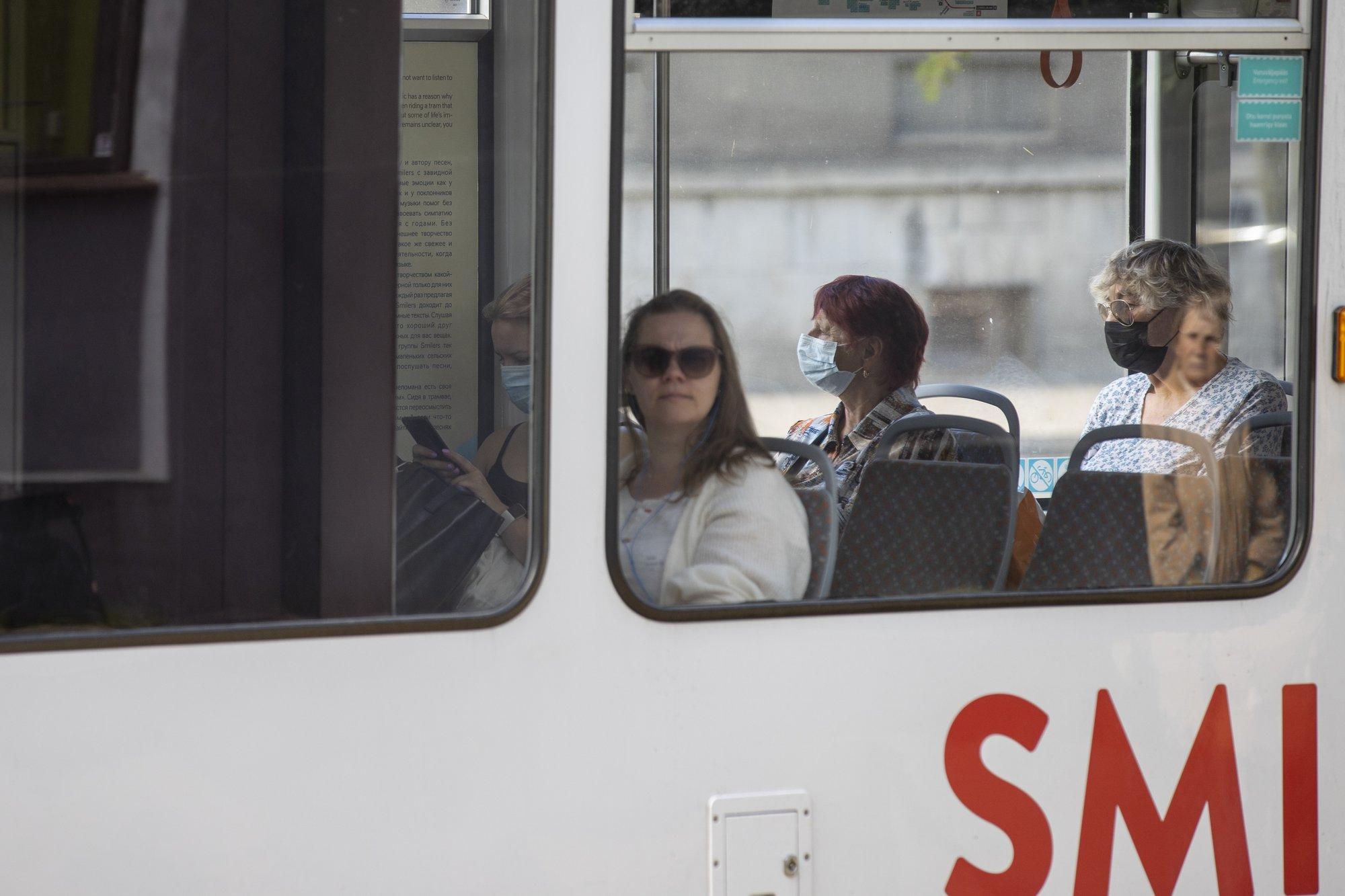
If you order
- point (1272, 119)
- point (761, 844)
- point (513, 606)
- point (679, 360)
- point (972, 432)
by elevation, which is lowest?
point (761, 844)

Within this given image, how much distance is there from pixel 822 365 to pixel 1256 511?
0.99 meters

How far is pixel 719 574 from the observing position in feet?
5.79

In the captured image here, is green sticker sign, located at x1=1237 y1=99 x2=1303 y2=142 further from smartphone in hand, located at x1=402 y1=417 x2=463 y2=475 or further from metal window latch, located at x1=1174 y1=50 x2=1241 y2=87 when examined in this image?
smartphone in hand, located at x1=402 y1=417 x2=463 y2=475

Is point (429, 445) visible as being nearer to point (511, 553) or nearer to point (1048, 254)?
point (511, 553)

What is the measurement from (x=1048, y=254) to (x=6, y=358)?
262 centimetres

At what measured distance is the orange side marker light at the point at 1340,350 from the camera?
5.88ft

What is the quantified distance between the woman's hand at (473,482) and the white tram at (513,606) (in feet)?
0.23

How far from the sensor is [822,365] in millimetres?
2656

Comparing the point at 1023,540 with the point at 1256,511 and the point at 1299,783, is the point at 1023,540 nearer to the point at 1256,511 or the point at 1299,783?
the point at 1256,511

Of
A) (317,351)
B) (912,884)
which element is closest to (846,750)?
(912,884)

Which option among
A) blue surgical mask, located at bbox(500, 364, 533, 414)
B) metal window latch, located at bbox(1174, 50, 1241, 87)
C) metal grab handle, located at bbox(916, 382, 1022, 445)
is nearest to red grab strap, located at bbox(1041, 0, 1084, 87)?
metal window latch, located at bbox(1174, 50, 1241, 87)

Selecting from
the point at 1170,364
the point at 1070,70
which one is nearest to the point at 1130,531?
the point at 1170,364

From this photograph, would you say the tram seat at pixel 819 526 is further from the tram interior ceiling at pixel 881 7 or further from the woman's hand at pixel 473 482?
the tram interior ceiling at pixel 881 7

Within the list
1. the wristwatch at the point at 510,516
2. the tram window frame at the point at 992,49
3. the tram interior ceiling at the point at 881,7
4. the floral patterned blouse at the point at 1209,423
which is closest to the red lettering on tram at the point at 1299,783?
the tram window frame at the point at 992,49
